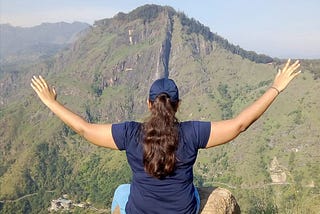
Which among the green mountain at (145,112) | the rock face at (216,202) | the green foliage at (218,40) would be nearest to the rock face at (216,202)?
the rock face at (216,202)

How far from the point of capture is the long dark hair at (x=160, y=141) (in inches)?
136

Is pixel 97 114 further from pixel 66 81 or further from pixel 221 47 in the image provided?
pixel 221 47

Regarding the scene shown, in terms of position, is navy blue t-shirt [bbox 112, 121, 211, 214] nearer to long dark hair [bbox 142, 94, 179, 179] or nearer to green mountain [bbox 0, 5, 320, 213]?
long dark hair [bbox 142, 94, 179, 179]

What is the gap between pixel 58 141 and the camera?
433ft

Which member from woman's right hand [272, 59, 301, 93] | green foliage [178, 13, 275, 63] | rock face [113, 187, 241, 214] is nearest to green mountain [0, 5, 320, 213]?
green foliage [178, 13, 275, 63]

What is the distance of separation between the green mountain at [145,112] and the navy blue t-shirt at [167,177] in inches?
1960

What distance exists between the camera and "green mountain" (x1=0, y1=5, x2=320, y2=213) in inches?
3814

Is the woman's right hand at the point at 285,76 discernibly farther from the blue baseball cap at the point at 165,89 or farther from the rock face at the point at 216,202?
the rock face at the point at 216,202

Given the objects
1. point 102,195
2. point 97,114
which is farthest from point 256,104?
point 97,114

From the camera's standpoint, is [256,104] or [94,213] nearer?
[256,104]

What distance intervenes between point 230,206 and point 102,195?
101m

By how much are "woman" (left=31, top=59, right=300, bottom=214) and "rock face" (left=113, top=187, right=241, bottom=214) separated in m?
1.06

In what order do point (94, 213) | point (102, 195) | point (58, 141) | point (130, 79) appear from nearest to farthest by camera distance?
point (94, 213) → point (102, 195) → point (58, 141) → point (130, 79)

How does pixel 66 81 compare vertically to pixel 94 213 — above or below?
above
